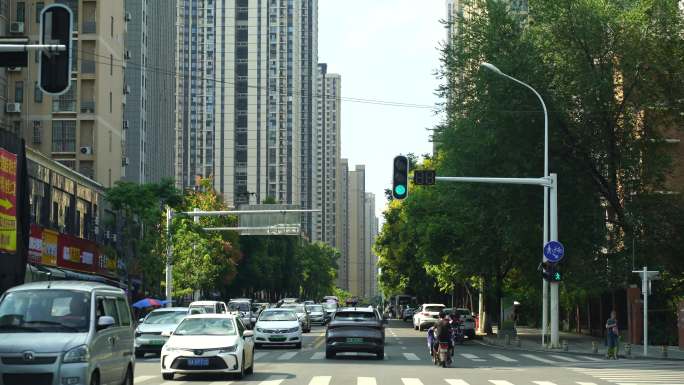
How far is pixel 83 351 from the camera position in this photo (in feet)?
44.5

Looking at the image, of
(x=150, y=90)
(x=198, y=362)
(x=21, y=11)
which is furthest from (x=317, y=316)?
(x=198, y=362)

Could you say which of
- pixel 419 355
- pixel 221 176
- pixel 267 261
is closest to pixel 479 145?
pixel 419 355

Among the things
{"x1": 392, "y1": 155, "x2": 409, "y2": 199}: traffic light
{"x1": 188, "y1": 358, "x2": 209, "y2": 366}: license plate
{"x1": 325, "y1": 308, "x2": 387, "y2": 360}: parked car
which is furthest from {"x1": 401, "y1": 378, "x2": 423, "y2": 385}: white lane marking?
{"x1": 392, "y1": 155, "x2": 409, "y2": 199}: traffic light

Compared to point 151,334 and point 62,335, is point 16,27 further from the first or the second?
point 62,335

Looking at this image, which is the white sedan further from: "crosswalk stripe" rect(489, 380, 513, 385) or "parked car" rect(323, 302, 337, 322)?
"parked car" rect(323, 302, 337, 322)

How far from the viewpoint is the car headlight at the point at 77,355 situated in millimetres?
13344

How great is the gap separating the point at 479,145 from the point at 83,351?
29622 millimetres

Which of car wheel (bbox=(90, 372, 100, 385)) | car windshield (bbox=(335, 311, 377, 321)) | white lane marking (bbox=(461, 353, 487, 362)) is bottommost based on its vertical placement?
white lane marking (bbox=(461, 353, 487, 362))

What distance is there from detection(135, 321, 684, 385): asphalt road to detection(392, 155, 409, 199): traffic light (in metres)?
4.86

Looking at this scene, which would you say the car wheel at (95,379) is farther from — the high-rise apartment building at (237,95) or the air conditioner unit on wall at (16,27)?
the high-rise apartment building at (237,95)

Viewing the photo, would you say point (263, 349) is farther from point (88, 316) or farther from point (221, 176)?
point (221, 176)

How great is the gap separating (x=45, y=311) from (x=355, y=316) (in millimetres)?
16044

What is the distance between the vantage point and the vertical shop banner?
124 ft

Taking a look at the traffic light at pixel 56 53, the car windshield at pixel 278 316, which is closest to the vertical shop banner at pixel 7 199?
the car windshield at pixel 278 316
